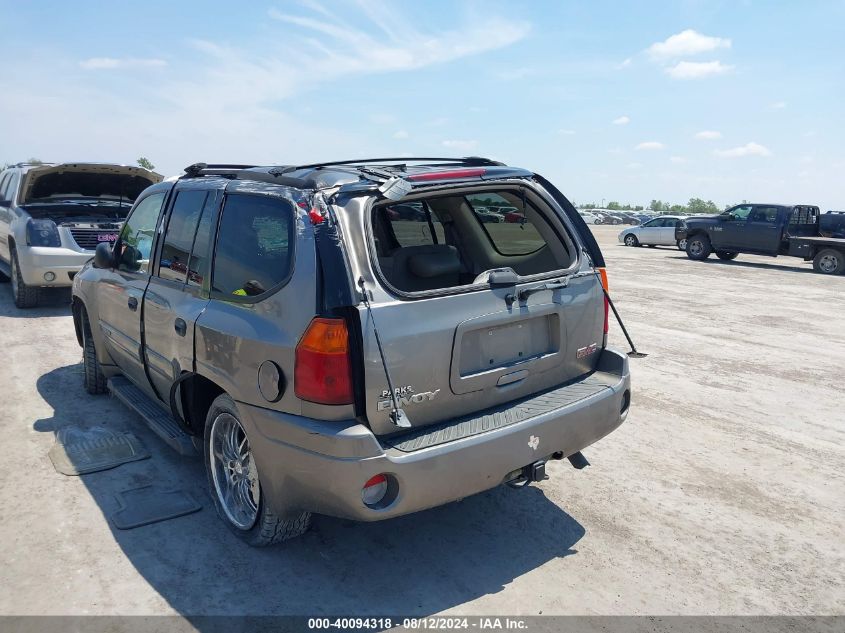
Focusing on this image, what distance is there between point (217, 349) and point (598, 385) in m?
2.11

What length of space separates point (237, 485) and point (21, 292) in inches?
293

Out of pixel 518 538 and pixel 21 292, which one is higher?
pixel 21 292

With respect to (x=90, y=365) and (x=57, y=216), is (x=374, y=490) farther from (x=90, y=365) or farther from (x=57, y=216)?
(x=57, y=216)

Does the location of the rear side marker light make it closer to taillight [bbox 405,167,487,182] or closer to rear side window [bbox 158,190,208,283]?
taillight [bbox 405,167,487,182]

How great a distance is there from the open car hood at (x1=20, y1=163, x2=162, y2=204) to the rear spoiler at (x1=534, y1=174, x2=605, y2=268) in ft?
24.5

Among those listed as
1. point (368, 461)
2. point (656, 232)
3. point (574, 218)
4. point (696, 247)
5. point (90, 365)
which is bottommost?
point (90, 365)

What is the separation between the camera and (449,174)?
11.4 ft

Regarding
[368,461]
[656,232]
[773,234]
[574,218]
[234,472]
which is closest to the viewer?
[368,461]

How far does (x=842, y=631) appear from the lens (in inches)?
115

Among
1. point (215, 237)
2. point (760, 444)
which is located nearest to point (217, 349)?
point (215, 237)

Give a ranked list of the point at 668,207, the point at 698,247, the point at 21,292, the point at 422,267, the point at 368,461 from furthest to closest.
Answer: the point at 668,207 → the point at 698,247 → the point at 21,292 → the point at 422,267 → the point at 368,461

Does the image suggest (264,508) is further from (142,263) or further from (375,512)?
(142,263)

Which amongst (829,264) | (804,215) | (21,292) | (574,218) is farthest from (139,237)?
(804,215)

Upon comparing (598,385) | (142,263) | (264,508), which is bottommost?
(264,508)
